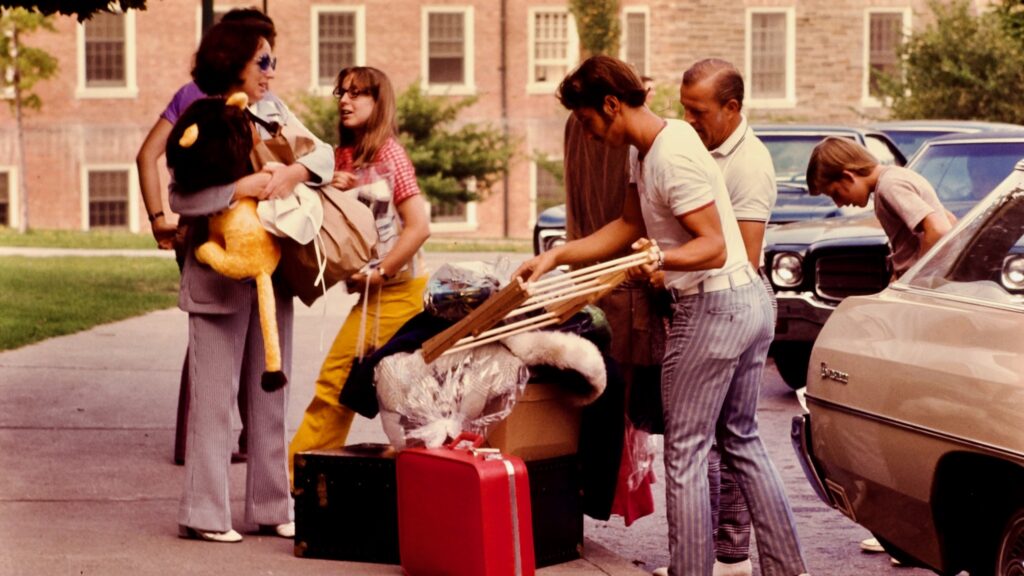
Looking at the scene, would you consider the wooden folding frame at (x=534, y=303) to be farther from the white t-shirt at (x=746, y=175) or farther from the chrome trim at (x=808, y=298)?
the chrome trim at (x=808, y=298)

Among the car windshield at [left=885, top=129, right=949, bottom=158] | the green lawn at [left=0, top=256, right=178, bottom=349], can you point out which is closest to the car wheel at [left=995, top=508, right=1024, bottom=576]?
the green lawn at [left=0, top=256, right=178, bottom=349]

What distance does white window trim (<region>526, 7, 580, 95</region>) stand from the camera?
43219mm

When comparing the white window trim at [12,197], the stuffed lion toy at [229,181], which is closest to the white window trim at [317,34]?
the white window trim at [12,197]

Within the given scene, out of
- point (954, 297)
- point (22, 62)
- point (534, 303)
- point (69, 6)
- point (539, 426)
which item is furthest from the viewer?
point (22, 62)

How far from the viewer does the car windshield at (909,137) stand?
16.5m

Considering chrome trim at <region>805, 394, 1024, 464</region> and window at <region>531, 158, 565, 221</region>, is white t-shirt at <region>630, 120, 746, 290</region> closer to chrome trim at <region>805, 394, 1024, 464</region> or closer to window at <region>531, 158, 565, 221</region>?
chrome trim at <region>805, 394, 1024, 464</region>

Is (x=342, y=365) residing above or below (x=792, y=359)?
above

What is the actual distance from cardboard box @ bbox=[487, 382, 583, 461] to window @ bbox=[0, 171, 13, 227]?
37.1 metres

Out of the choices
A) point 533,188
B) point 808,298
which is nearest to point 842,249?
point 808,298

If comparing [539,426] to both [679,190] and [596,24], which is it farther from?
[596,24]

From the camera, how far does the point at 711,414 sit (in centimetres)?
587

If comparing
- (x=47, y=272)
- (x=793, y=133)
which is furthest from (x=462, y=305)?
(x=47, y=272)

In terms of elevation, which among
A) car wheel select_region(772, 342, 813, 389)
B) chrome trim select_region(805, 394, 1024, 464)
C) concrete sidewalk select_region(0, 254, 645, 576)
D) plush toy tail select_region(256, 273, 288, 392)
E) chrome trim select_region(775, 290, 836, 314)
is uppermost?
plush toy tail select_region(256, 273, 288, 392)

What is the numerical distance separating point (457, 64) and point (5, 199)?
37.3 feet
